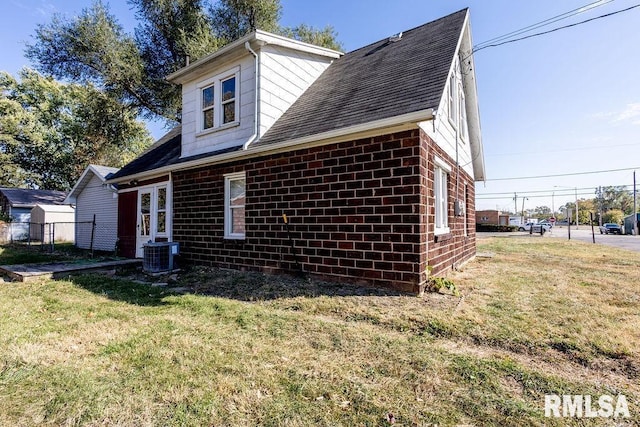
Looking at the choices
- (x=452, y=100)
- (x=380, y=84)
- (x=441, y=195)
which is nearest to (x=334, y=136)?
(x=380, y=84)

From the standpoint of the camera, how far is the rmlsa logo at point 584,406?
7.55ft

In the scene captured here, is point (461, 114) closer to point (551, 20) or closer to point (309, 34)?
point (551, 20)

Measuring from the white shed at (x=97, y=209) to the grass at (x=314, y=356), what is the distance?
310 inches

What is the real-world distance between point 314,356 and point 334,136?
3.96 metres

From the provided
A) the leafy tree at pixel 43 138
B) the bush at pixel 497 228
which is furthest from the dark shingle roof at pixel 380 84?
the bush at pixel 497 228

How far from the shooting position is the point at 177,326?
4.09 metres

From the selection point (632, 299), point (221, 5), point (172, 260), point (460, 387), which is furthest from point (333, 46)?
point (460, 387)

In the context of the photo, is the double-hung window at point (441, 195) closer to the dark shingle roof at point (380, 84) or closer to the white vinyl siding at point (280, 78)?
the dark shingle roof at point (380, 84)

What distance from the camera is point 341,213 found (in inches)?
236

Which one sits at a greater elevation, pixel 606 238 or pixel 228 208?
pixel 228 208

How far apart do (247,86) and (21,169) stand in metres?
34.6

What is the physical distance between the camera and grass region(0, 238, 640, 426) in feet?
7.73

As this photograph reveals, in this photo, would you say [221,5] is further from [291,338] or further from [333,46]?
[291,338]

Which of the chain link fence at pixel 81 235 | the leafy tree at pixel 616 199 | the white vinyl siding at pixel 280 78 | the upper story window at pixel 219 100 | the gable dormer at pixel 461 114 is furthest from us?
the leafy tree at pixel 616 199
